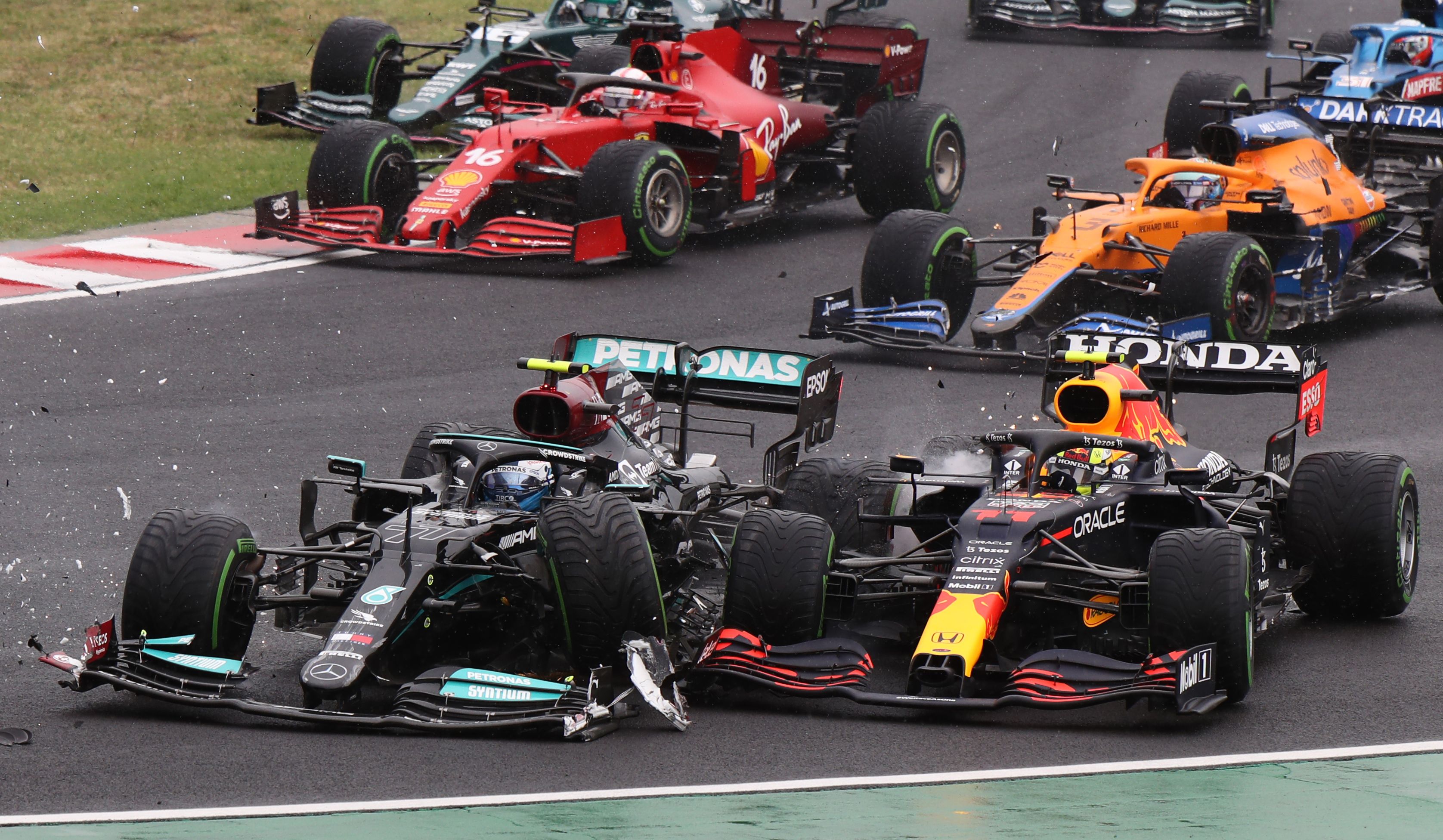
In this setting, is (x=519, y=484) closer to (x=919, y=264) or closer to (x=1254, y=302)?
(x=919, y=264)

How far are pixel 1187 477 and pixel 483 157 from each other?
10.8 meters

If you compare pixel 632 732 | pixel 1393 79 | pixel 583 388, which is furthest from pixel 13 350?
pixel 1393 79

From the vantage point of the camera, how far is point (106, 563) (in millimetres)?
11227

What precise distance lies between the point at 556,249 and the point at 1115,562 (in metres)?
9.53

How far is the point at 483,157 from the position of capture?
18.9m

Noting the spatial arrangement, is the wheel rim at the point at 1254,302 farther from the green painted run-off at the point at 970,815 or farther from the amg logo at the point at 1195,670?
the green painted run-off at the point at 970,815

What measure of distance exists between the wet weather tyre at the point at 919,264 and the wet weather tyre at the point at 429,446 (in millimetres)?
6513

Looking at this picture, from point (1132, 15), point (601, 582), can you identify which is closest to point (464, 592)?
point (601, 582)

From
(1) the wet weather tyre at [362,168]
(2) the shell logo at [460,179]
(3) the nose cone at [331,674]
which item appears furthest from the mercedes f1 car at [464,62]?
(3) the nose cone at [331,674]

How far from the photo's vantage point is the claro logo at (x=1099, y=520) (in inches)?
376

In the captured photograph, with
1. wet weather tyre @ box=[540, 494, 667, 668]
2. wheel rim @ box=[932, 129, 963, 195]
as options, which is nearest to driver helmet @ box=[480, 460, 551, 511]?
wet weather tyre @ box=[540, 494, 667, 668]

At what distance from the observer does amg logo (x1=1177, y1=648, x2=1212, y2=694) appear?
27.7 ft

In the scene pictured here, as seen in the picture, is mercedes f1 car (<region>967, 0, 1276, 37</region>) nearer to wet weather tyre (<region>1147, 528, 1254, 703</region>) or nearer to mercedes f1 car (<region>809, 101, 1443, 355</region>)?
mercedes f1 car (<region>809, 101, 1443, 355</region>)

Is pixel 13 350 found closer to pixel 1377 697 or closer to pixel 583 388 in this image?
pixel 583 388
